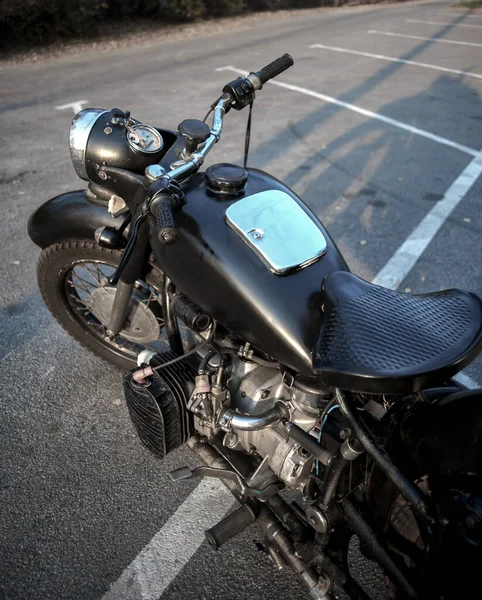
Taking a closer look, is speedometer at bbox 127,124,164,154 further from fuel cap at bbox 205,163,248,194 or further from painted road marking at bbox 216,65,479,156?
painted road marking at bbox 216,65,479,156

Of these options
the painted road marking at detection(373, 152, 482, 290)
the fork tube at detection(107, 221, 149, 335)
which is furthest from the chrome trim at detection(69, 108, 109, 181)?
the painted road marking at detection(373, 152, 482, 290)

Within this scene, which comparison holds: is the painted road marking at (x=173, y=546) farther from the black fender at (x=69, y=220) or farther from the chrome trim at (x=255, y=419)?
the black fender at (x=69, y=220)

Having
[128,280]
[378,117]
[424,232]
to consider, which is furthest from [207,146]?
[378,117]

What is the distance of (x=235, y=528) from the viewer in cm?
196

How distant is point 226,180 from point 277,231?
0.29 meters

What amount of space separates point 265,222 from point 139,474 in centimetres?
139

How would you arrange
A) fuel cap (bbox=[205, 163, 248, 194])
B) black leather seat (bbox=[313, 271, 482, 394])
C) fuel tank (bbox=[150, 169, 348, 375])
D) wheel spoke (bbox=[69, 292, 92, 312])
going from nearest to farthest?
black leather seat (bbox=[313, 271, 482, 394]), fuel tank (bbox=[150, 169, 348, 375]), fuel cap (bbox=[205, 163, 248, 194]), wheel spoke (bbox=[69, 292, 92, 312])

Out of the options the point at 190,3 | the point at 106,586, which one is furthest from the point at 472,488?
the point at 190,3

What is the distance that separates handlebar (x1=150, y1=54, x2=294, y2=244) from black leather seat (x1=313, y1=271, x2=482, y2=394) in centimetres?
53

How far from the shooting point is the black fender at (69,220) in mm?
2373

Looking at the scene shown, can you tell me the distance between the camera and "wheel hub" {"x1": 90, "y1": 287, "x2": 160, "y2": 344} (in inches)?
102

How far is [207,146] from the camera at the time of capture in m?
2.00

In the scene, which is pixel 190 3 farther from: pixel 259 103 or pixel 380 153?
pixel 380 153

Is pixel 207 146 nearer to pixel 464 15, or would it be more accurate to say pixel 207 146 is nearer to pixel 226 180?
pixel 226 180
